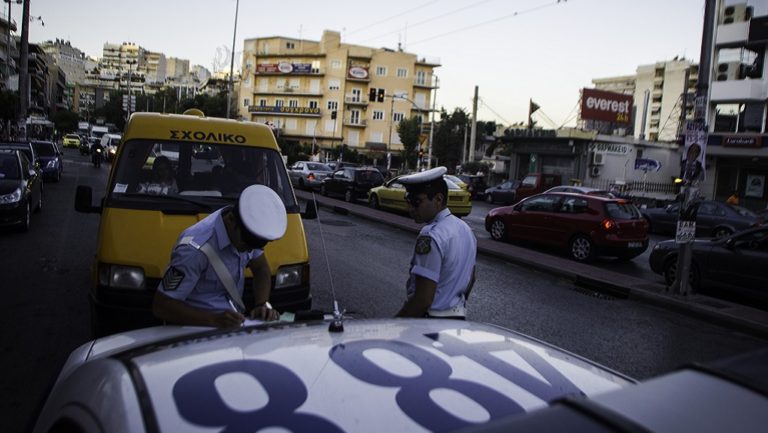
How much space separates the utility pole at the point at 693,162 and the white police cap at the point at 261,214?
26.4 feet

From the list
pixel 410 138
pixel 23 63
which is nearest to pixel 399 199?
pixel 23 63

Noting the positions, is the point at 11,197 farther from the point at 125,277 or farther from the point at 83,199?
the point at 125,277

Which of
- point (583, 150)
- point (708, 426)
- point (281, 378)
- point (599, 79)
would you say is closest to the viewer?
point (708, 426)

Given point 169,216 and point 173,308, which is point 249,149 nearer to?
point 169,216

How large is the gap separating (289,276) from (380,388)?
3459 millimetres

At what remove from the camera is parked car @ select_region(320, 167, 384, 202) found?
25.5 m

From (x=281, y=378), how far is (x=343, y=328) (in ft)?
1.79

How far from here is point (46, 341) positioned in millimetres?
5457

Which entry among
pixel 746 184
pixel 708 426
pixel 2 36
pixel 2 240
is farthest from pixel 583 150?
pixel 2 36

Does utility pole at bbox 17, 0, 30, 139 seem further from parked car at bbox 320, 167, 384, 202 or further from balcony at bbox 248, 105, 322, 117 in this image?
balcony at bbox 248, 105, 322, 117

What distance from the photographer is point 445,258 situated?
3348 mm

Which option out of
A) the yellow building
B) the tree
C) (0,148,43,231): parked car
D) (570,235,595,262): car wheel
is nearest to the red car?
(570,235,595,262): car wheel

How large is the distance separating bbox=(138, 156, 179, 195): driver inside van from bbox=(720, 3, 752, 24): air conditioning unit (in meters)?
39.0

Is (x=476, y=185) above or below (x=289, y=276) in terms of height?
above
